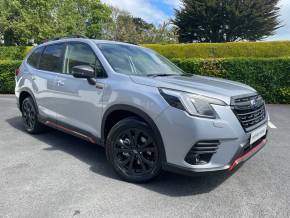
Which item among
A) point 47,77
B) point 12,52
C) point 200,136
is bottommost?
point 12,52

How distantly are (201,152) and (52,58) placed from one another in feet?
10.4

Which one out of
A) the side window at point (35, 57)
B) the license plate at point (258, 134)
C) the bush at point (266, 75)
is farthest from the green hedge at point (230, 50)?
the license plate at point (258, 134)

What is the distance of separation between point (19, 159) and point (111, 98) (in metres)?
1.80

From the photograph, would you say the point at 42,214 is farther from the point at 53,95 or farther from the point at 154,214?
the point at 53,95

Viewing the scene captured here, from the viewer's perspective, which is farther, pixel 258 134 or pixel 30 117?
pixel 30 117

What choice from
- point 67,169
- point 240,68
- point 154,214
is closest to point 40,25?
point 240,68

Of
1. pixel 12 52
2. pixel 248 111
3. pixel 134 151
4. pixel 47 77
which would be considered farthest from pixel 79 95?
pixel 12 52

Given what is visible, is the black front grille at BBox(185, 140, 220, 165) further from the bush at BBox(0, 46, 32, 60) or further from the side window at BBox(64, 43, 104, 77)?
the bush at BBox(0, 46, 32, 60)

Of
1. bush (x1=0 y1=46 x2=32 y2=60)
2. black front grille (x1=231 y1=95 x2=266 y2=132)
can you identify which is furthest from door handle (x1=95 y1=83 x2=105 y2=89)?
bush (x1=0 y1=46 x2=32 y2=60)

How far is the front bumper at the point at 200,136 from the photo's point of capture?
297cm

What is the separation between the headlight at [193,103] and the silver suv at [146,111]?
0.03 feet

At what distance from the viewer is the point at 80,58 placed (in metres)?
4.34

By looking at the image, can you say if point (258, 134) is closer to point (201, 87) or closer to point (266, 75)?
point (201, 87)

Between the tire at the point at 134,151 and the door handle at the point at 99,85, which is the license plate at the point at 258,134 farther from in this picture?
the door handle at the point at 99,85
